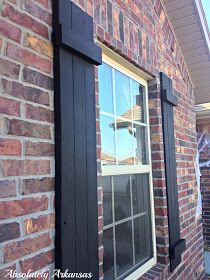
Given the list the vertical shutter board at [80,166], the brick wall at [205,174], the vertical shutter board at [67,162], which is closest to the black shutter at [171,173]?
the vertical shutter board at [80,166]

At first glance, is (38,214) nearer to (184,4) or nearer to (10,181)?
(10,181)

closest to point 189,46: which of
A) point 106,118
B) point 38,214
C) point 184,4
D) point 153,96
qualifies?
point 184,4

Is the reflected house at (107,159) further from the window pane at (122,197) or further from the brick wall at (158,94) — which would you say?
the brick wall at (158,94)

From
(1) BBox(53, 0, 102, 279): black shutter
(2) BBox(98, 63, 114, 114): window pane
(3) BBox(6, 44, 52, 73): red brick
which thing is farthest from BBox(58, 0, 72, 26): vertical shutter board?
(2) BBox(98, 63, 114, 114): window pane

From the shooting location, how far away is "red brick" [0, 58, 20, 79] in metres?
1.26

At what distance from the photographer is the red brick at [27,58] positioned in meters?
1.31

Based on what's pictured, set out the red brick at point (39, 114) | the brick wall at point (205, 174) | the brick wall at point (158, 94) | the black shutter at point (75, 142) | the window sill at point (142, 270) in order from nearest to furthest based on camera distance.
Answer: the red brick at point (39, 114) → the black shutter at point (75, 142) → the brick wall at point (158, 94) → the window sill at point (142, 270) → the brick wall at point (205, 174)

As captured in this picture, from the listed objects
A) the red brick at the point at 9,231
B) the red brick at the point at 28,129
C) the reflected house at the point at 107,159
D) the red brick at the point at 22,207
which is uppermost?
the red brick at the point at 28,129

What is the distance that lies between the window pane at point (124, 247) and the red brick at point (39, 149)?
0.99m

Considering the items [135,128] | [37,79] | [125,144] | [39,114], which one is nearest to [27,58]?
[37,79]

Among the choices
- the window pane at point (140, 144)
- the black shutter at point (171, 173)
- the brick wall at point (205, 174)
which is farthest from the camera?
the brick wall at point (205, 174)

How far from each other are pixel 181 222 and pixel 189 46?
2104 mm

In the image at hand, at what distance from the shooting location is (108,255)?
2076 mm

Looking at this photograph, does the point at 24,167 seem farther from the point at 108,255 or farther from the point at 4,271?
the point at 108,255
